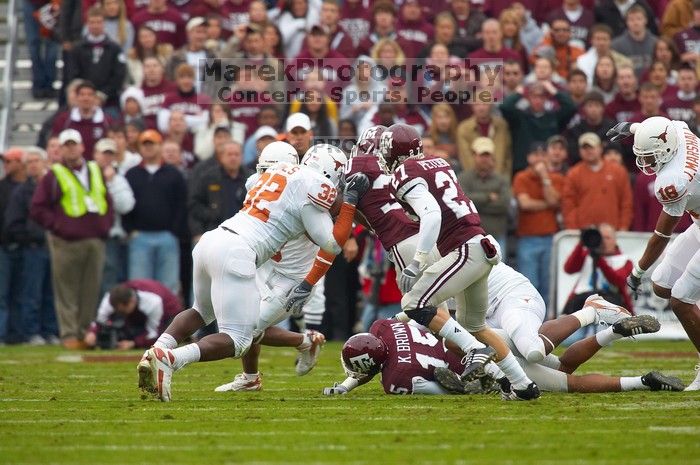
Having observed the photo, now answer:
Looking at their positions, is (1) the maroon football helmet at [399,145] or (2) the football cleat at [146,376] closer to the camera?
(2) the football cleat at [146,376]

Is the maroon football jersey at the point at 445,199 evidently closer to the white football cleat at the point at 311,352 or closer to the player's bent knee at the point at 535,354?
the player's bent knee at the point at 535,354

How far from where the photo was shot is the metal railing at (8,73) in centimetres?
1630

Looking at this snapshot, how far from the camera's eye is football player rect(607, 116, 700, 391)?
816 cm

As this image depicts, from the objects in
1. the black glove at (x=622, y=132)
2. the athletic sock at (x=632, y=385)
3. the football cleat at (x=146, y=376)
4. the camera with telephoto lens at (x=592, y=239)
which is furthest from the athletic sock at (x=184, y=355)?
the camera with telephoto lens at (x=592, y=239)

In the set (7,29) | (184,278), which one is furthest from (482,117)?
(7,29)

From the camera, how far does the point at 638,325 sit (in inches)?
316

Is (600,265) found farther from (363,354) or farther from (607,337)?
(363,354)

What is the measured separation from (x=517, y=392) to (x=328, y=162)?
207cm

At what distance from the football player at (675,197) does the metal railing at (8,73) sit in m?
9.62

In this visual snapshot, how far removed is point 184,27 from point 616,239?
5775 millimetres

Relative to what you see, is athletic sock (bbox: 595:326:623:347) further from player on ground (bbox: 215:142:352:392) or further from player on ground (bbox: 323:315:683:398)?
player on ground (bbox: 215:142:352:392)

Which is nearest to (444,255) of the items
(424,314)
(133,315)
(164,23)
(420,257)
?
(420,257)

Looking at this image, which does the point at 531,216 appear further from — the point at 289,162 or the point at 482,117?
the point at 289,162

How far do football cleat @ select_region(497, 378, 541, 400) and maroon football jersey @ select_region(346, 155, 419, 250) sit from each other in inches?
49.0
